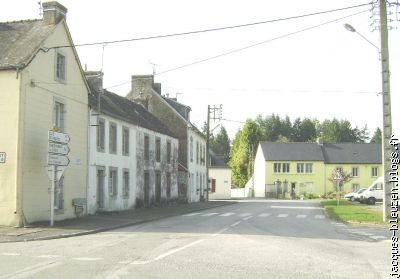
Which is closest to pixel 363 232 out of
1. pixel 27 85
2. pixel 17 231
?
pixel 17 231

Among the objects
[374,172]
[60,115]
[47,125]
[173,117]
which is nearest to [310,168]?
[374,172]

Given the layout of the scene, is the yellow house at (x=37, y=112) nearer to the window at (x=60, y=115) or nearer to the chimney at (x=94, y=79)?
the window at (x=60, y=115)

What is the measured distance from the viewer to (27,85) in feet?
66.9

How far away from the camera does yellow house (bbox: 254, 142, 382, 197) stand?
254 ft

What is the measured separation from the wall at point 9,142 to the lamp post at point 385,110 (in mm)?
13353

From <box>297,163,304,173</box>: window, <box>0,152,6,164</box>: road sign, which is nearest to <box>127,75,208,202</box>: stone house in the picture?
<box>0,152,6,164</box>: road sign

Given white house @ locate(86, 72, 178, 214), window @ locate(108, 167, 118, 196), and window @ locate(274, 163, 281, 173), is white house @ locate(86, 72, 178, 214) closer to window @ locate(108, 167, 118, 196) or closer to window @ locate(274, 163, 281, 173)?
window @ locate(108, 167, 118, 196)

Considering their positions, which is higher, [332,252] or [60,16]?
[60,16]

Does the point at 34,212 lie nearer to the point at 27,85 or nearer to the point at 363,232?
the point at 27,85

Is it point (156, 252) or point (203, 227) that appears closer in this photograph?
point (156, 252)

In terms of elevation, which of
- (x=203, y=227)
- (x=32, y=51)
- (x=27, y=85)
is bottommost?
(x=203, y=227)

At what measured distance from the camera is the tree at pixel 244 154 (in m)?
94.2

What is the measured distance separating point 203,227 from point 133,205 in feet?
42.9

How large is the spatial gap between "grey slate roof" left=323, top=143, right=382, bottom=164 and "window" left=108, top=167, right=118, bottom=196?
54650 millimetres
